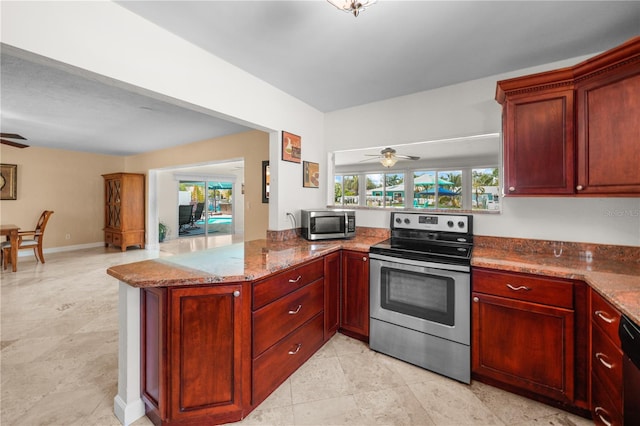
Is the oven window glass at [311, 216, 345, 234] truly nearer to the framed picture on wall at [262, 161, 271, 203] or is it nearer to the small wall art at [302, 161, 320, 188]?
the small wall art at [302, 161, 320, 188]

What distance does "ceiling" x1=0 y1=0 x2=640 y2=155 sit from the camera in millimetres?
1571

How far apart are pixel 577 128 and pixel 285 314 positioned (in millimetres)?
2298

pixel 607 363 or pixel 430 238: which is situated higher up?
pixel 430 238

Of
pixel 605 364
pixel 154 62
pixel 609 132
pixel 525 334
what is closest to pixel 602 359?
pixel 605 364

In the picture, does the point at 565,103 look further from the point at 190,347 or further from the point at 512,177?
the point at 190,347

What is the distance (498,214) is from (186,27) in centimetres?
280

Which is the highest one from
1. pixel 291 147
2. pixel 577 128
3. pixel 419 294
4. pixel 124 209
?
pixel 291 147

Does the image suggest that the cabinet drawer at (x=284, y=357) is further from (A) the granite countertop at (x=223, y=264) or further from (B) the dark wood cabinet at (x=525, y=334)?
(B) the dark wood cabinet at (x=525, y=334)

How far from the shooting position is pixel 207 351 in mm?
1489

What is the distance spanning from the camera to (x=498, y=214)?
2.38 metres

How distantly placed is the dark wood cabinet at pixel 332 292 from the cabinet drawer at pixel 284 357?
3.8 inches

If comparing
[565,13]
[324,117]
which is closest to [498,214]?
[565,13]

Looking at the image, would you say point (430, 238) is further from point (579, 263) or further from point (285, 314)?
point (285, 314)

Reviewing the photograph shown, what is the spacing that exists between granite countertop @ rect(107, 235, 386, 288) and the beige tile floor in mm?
859
